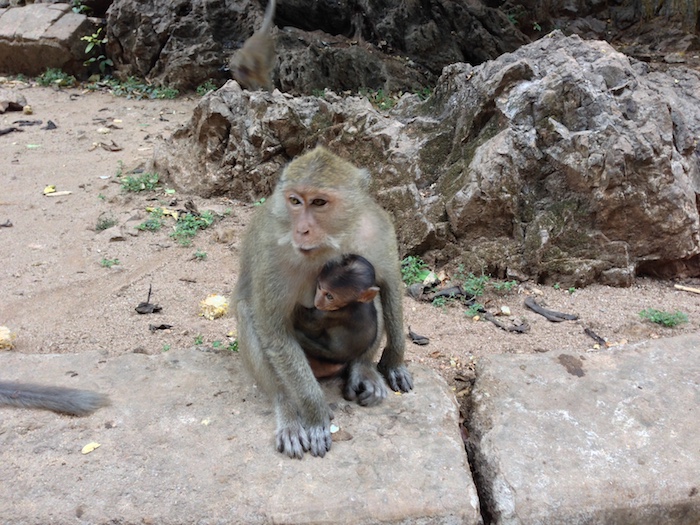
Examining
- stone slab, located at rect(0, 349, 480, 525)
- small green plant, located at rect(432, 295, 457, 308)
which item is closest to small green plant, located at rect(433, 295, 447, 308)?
small green plant, located at rect(432, 295, 457, 308)

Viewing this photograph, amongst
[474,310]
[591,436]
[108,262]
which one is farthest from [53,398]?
[474,310]

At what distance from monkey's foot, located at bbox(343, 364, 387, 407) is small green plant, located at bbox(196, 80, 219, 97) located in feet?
27.8

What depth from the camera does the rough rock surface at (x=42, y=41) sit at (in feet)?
36.5

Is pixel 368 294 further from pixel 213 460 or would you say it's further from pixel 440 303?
pixel 440 303

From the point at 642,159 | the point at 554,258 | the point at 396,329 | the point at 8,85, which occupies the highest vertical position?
the point at 642,159

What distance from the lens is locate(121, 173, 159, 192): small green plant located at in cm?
664

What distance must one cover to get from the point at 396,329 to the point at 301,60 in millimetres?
7206

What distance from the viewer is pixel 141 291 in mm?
4844

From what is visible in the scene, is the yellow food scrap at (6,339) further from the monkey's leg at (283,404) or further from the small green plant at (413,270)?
the small green plant at (413,270)

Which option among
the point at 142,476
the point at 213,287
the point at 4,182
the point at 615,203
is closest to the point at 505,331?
the point at 615,203

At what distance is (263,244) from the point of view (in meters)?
2.92

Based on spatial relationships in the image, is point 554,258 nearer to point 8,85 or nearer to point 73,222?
point 73,222

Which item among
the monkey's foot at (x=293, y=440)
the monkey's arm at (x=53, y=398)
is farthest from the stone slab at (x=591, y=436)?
the monkey's arm at (x=53, y=398)

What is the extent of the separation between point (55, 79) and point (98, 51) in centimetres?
105
